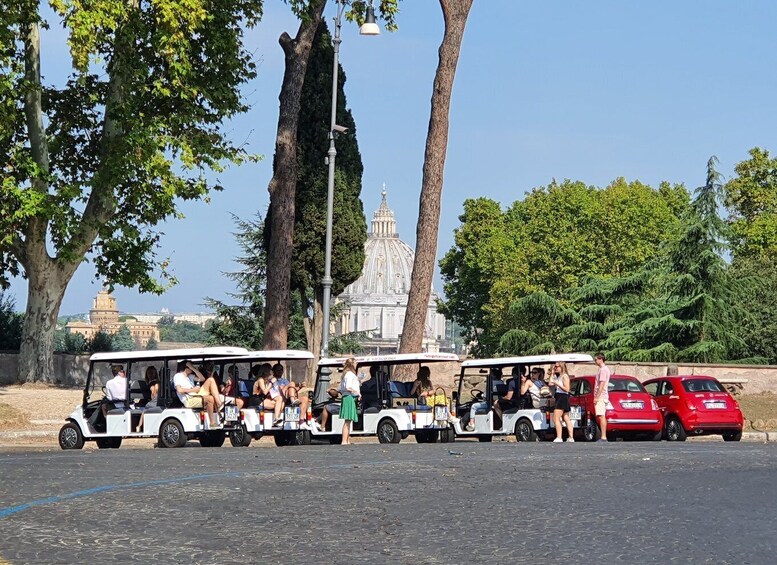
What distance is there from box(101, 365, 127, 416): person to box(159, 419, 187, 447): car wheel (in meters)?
1.10

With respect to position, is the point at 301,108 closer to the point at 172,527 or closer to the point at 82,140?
the point at 82,140

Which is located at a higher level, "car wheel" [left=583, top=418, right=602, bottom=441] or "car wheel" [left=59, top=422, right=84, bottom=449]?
"car wheel" [left=583, top=418, right=602, bottom=441]

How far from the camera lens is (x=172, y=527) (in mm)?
11492

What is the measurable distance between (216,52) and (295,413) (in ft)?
43.3

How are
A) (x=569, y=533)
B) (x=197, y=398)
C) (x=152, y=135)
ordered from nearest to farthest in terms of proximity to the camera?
(x=569, y=533) → (x=197, y=398) → (x=152, y=135)

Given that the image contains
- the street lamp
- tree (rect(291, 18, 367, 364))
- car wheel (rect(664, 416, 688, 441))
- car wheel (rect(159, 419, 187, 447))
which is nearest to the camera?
car wheel (rect(159, 419, 187, 447))

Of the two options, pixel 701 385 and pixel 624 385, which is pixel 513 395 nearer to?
pixel 624 385

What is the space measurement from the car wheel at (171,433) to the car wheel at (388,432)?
396 centimetres

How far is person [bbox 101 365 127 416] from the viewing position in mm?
27203

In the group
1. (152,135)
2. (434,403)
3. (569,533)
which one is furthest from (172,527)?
(152,135)

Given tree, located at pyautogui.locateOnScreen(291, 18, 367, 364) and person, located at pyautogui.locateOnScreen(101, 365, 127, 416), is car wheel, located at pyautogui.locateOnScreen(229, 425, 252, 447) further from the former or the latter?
tree, located at pyautogui.locateOnScreen(291, 18, 367, 364)

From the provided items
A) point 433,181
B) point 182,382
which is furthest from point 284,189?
point 182,382

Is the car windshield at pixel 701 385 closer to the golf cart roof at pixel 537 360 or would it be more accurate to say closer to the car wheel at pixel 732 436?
the car wheel at pixel 732 436

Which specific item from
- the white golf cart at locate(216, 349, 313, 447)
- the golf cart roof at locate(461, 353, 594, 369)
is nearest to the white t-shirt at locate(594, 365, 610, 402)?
the golf cart roof at locate(461, 353, 594, 369)
